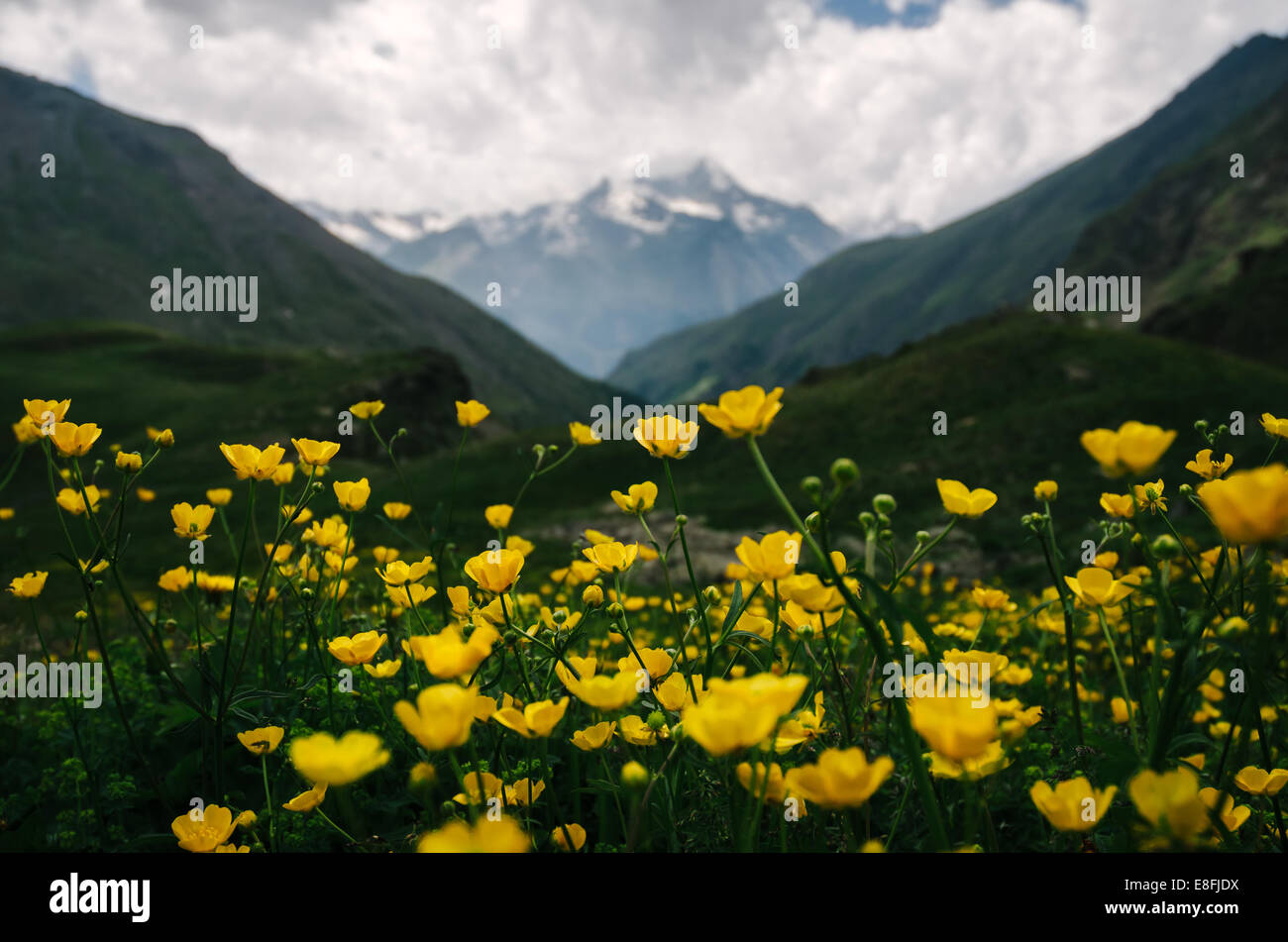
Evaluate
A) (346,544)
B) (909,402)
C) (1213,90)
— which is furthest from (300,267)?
(1213,90)

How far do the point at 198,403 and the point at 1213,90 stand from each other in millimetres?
262477

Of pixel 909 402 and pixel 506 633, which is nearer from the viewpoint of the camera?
pixel 506 633

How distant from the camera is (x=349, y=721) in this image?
269cm

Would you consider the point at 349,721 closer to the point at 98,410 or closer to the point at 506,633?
the point at 506,633

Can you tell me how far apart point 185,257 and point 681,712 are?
522 feet

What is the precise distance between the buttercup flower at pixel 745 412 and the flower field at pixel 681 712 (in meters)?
0.01

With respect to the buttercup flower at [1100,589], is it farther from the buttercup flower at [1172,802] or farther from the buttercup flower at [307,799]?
the buttercup flower at [307,799]

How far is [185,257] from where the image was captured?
127m

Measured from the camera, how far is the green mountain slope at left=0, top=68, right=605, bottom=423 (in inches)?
4203

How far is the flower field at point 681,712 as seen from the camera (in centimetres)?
125

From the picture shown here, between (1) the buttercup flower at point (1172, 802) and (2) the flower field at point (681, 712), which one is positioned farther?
(2) the flower field at point (681, 712)

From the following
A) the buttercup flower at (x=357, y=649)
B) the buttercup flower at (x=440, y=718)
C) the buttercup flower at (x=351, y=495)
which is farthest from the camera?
the buttercup flower at (x=351, y=495)

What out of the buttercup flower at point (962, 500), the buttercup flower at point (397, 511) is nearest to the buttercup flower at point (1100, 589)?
the buttercup flower at point (962, 500)

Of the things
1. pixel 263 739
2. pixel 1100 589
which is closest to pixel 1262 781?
pixel 1100 589
